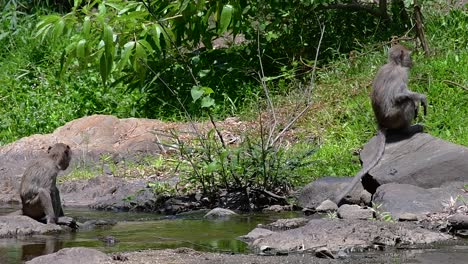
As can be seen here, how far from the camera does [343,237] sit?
277 inches

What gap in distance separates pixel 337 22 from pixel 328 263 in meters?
8.91

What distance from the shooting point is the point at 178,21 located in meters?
11.1

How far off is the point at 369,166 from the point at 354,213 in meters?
1.28

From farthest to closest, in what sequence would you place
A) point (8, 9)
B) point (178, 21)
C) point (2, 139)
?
1. point (8, 9)
2. point (2, 139)
3. point (178, 21)

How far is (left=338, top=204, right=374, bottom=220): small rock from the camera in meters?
8.30

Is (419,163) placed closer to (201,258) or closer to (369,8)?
(201,258)

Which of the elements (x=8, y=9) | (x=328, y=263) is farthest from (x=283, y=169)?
(x=8, y=9)

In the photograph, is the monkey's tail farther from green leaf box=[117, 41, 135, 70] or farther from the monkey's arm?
green leaf box=[117, 41, 135, 70]

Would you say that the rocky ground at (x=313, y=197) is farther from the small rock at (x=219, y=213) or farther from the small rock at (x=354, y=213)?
the small rock at (x=219, y=213)

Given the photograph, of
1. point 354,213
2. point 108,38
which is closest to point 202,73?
point 108,38

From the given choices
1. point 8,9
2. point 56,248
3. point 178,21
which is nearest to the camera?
point 56,248

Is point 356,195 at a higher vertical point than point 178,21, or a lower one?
lower

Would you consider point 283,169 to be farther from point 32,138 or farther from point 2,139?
point 2,139

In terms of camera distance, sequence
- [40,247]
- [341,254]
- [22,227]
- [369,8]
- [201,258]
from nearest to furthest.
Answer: [201,258], [341,254], [40,247], [22,227], [369,8]
